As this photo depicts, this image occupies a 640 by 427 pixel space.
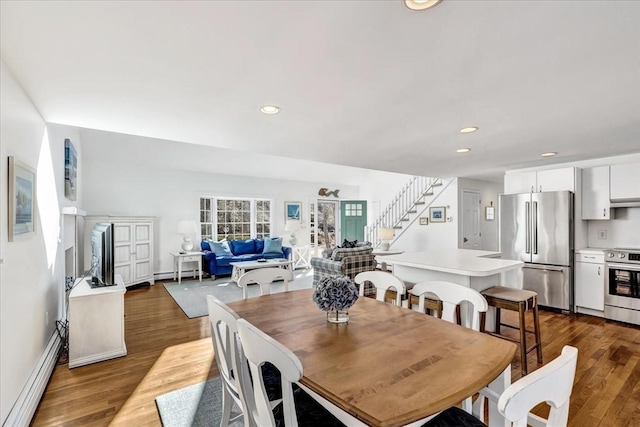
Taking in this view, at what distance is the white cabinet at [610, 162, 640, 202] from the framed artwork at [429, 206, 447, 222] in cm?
296

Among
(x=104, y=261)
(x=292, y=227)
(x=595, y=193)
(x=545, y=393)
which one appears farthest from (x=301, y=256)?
(x=545, y=393)

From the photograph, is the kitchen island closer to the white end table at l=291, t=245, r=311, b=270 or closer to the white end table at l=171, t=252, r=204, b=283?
the white end table at l=171, t=252, r=204, b=283

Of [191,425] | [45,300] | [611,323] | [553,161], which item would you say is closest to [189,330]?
[45,300]

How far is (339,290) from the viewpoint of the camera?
5.59 feet

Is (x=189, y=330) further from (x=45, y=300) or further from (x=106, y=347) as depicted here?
(x=45, y=300)

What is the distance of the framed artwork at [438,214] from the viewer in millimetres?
6910

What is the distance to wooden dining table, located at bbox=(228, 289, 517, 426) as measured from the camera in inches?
39.8

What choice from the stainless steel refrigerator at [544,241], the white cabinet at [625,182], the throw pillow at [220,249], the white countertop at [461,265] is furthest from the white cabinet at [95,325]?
the white cabinet at [625,182]

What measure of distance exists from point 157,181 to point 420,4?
6.80 meters

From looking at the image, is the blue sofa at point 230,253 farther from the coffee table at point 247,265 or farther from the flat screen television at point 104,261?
the flat screen television at point 104,261

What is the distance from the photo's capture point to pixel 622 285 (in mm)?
3943

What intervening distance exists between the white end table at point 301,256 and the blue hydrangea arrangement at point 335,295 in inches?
266

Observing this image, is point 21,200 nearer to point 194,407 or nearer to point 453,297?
point 194,407

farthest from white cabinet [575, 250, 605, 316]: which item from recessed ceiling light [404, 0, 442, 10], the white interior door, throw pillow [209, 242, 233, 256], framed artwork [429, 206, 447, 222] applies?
throw pillow [209, 242, 233, 256]
